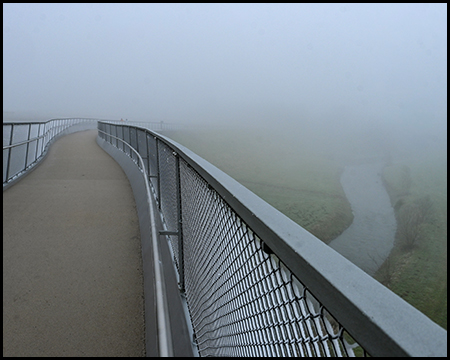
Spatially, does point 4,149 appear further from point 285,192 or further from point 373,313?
point 285,192

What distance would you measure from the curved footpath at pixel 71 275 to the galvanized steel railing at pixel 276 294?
2.82ft

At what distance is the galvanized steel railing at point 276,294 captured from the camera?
0.61 metres

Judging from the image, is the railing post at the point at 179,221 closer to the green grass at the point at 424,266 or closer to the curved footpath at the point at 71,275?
the curved footpath at the point at 71,275

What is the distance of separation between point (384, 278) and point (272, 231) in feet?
132

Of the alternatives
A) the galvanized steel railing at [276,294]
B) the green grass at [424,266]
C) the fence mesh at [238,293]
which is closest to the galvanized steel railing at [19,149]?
the fence mesh at [238,293]

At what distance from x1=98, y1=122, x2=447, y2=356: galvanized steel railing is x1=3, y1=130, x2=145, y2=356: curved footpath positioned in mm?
860

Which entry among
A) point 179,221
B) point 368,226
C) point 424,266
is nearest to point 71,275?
point 179,221

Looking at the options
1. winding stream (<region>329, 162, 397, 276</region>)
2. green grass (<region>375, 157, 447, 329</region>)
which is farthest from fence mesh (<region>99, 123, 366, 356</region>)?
green grass (<region>375, 157, 447, 329</region>)

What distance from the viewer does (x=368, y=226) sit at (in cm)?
5581

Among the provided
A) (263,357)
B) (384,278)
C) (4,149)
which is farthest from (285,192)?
(263,357)

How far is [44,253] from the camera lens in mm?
4027

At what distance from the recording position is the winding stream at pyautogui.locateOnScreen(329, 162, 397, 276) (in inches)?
1706

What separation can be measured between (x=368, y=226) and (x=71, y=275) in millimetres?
58453

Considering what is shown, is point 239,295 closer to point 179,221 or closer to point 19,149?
point 179,221
